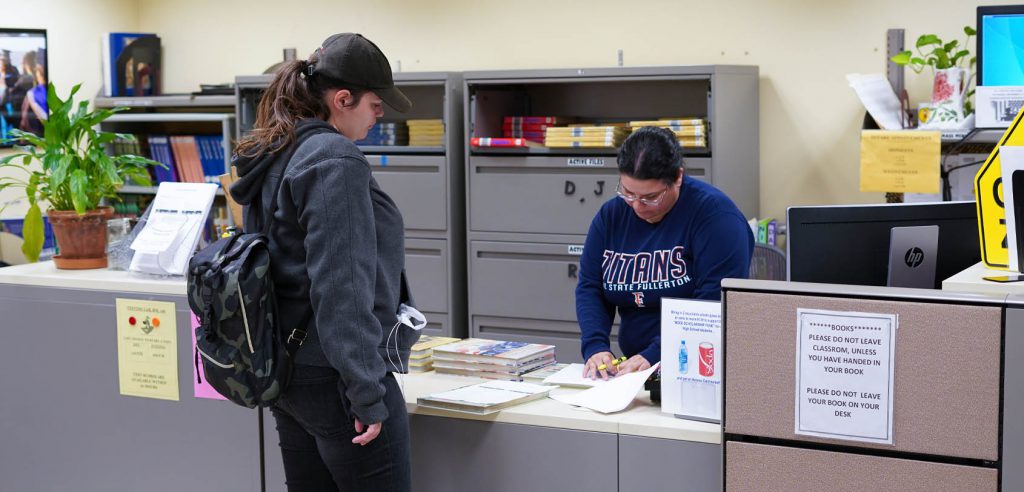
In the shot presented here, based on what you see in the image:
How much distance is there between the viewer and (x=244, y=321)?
6.07 ft

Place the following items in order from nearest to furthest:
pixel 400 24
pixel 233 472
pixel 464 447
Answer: pixel 464 447 → pixel 233 472 → pixel 400 24

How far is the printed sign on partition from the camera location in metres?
1.68

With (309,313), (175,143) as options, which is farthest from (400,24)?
(309,313)

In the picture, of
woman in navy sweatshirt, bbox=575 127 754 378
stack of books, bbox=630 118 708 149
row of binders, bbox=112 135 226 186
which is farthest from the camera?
row of binders, bbox=112 135 226 186

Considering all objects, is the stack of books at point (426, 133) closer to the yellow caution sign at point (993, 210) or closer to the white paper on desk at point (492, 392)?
the white paper on desk at point (492, 392)

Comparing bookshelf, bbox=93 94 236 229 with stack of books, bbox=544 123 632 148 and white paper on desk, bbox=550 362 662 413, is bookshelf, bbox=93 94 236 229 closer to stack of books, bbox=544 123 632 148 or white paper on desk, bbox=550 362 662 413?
stack of books, bbox=544 123 632 148

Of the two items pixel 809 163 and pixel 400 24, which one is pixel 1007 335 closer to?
pixel 809 163

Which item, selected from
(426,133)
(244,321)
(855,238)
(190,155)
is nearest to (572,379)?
(855,238)

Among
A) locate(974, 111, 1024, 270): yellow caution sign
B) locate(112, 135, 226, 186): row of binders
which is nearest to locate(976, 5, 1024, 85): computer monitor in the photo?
locate(974, 111, 1024, 270): yellow caution sign

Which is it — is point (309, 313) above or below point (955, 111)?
below

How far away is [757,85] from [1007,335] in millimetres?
2567

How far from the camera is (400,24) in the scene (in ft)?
15.5

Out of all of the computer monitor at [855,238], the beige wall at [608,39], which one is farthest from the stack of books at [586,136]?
the computer monitor at [855,238]

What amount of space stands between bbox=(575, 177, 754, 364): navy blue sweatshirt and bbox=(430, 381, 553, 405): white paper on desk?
0.30 m
